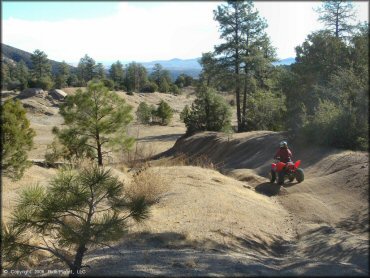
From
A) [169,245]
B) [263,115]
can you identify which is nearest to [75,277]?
[169,245]

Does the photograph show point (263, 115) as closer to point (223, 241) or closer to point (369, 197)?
point (369, 197)

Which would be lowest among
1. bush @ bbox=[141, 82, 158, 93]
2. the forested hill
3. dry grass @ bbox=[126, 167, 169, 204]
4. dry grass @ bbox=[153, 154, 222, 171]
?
dry grass @ bbox=[153, 154, 222, 171]

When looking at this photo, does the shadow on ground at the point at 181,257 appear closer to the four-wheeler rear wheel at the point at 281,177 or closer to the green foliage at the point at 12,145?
the four-wheeler rear wheel at the point at 281,177

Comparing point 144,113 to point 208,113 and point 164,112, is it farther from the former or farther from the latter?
point 208,113

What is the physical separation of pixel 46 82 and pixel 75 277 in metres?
58.9

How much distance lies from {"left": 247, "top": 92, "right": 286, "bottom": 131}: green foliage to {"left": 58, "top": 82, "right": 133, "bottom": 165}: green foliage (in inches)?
442

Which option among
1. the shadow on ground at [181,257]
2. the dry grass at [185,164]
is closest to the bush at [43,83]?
the dry grass at [185,164]

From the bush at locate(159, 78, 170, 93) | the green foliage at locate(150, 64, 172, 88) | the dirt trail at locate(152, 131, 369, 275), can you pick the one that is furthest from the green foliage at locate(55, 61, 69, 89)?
the dirt trail at locate(152, 131, 369, 275)

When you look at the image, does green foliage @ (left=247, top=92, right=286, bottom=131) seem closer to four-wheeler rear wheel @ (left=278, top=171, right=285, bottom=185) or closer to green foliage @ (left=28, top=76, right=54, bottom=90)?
four-wheeler rear wheel @ (left=278, top=171, right=285, bottom=185)

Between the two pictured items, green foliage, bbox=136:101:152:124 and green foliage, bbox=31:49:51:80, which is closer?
green foliage, bbox=136:101:152:124

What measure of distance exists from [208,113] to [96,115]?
1141 cm

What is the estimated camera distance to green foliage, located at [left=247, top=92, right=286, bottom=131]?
27828 mm

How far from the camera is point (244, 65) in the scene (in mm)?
31953

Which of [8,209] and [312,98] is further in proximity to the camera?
[312,98]
